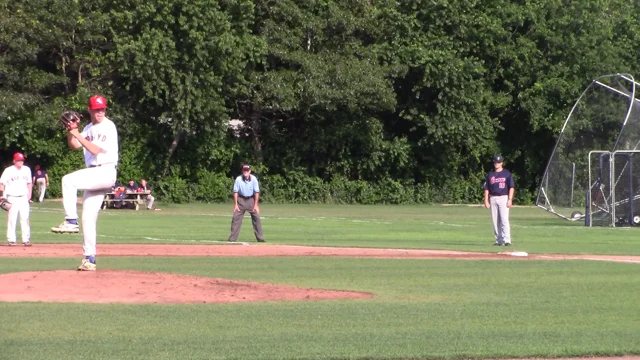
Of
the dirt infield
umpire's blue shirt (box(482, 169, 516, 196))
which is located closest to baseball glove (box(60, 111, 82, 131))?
the dirt infield

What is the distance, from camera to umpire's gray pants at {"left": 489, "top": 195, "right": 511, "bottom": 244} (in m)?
23.6

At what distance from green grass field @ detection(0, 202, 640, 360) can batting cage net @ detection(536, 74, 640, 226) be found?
40.9 ft

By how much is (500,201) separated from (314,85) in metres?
27.5

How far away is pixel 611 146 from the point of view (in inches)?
1416

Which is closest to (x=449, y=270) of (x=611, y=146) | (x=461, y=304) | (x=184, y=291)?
(x=461, y=304)

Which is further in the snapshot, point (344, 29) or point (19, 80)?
point (344, 29)

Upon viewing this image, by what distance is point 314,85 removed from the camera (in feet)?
166

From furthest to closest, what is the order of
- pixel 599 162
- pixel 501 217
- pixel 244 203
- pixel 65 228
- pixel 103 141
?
1. pixel 599 162
2. pixel 244 203
3. pixel 501 217
4. pixel 65 228
5. pixel 103 141

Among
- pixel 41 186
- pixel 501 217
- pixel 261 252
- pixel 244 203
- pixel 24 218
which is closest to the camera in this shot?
pixel 261 252

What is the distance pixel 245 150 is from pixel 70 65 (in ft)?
31.2

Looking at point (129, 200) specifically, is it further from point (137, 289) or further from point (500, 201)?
point (137, 289)

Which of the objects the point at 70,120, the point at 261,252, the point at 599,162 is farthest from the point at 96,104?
the point at 599,162

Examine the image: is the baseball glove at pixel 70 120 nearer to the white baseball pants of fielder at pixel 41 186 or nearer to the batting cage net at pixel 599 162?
the batting cage net at pixel 599 162

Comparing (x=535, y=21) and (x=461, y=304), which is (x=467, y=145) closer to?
(x=535, y=21)
